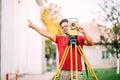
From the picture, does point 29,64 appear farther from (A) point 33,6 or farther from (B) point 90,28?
(B) point 90,28

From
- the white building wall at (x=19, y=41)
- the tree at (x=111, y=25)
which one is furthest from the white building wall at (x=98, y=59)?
the white building wall at (x=19, y=41)

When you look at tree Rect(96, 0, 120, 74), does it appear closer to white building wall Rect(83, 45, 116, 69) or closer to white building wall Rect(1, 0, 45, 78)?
white building wall Rect(83, 45, 116, 69)

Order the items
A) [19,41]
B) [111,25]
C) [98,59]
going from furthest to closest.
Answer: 1. [98,59]
2. [19,41]
3. [111,25]

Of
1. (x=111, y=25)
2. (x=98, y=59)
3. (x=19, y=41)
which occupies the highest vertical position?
(x=111, y=25)

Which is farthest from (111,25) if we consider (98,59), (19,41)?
(19,41)

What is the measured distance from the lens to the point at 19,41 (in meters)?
8.03

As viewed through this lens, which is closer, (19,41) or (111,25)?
(111,25)

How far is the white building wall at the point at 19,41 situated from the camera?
6.51m

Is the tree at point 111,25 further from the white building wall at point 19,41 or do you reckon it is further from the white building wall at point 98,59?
the white building wall at point 19,41

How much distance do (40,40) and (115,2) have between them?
14.5 ft

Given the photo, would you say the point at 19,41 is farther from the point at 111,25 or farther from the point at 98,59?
the point at 111,25

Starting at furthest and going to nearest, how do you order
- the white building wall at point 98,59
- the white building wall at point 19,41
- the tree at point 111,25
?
1. the white building wall at point 98,59
2. the white building wall at point 19,41
3. the tree at point 111,25

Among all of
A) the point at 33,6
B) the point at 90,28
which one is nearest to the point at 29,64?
the point at 33,6

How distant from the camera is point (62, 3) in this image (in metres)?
6.33
